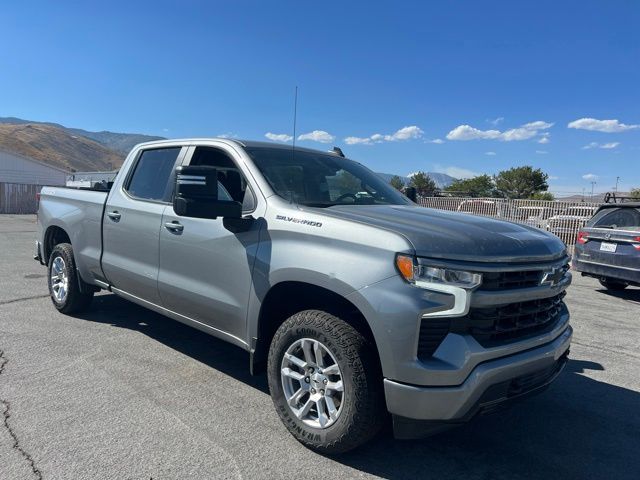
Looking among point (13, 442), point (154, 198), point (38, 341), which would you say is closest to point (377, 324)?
point (13, 442)

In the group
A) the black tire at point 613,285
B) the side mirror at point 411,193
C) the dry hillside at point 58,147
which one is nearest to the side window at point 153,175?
the side mirror at point 411,193

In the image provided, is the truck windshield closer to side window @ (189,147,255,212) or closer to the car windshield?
side window @ (189,147,255,212)

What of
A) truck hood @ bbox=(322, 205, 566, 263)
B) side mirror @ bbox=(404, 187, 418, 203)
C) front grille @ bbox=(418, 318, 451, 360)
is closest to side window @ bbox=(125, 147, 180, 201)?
truck hood @ bbox=(322, 205, 566, 263)

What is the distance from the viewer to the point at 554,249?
3279 millimetres

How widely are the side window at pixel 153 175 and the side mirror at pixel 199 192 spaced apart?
1.23 metres

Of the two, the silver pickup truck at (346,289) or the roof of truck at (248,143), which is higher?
the roof of truck at (248,143)

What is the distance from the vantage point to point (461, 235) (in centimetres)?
288

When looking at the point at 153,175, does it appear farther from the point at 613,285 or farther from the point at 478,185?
the point at 478,185

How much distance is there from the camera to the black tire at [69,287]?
5594mm

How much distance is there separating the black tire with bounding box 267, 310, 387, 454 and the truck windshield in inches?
38.1

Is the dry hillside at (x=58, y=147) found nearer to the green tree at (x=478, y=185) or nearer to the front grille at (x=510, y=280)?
the green tree at (x=478, y=185)

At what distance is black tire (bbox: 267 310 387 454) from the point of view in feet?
9.20

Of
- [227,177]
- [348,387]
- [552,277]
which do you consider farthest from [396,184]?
[348,387]

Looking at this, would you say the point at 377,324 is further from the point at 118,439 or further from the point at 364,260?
the point at 118,439
